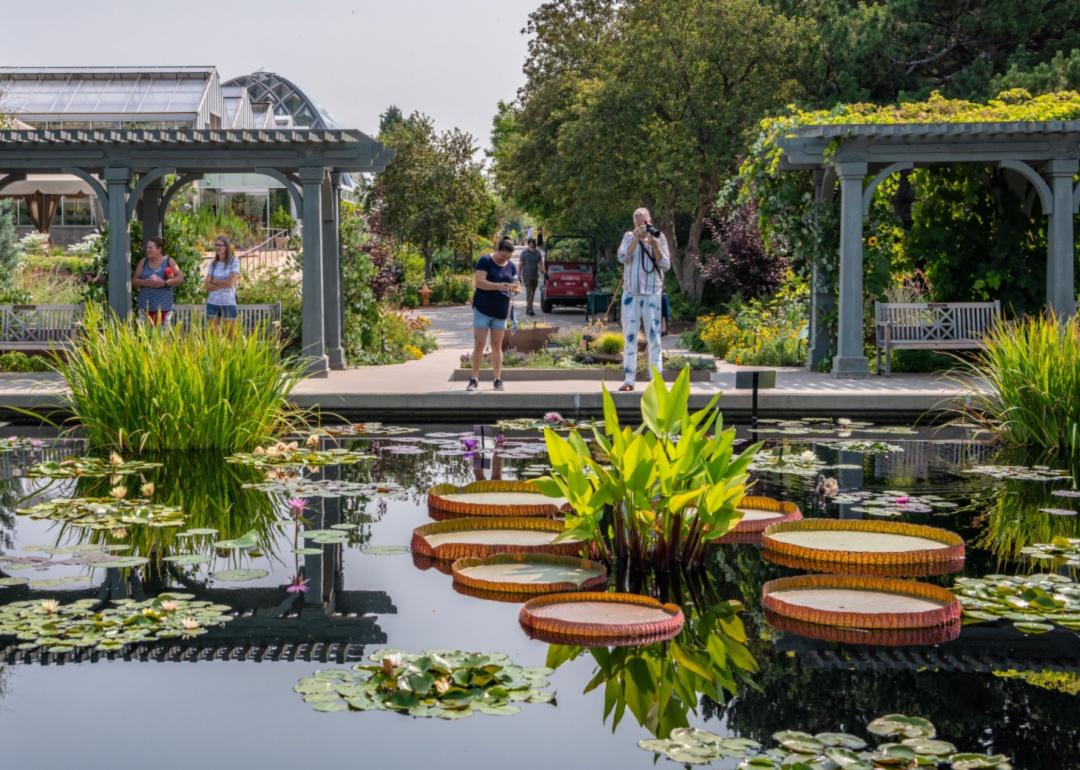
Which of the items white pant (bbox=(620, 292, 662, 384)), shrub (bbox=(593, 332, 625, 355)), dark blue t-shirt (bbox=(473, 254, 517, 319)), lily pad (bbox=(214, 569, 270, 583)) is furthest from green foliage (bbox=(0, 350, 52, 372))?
lily pad (bbox=(214, 569, 270, 583))

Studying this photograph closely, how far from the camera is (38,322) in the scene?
16.2 m

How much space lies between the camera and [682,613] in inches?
218

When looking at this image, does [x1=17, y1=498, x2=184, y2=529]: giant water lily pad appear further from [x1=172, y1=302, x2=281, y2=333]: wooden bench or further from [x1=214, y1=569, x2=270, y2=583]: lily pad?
[x1=172, y1=302, x2=281, y2=333]: wooden bench

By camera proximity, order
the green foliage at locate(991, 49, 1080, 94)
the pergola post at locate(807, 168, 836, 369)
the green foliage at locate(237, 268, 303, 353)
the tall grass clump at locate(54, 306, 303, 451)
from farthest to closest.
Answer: the green foliage at locate(991, 49, 1080, 94), the green foliage at locate(237, 268, 303, 353), the pergola post at locate(807, 168, 836, 369), the tall grass clump at locate(54, 306, 303, 451)

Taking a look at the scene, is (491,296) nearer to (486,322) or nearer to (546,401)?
(486,322)

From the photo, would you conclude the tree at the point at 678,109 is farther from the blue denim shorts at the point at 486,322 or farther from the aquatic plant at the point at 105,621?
the aquatic plant at the point at 105,621

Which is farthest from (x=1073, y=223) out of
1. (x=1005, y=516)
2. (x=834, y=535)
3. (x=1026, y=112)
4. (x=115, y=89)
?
(x=115, y=89)

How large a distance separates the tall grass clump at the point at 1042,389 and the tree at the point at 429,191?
30479mm

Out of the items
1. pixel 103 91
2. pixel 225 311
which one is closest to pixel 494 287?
pixel 225 311

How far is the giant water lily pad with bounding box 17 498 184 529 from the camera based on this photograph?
7.46m

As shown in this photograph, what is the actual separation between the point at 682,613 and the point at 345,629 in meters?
1.32

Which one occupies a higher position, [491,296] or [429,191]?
[429,191]

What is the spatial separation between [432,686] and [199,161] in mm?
12025

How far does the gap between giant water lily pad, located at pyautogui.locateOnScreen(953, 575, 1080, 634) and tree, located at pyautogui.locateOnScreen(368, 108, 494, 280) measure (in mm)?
34538
